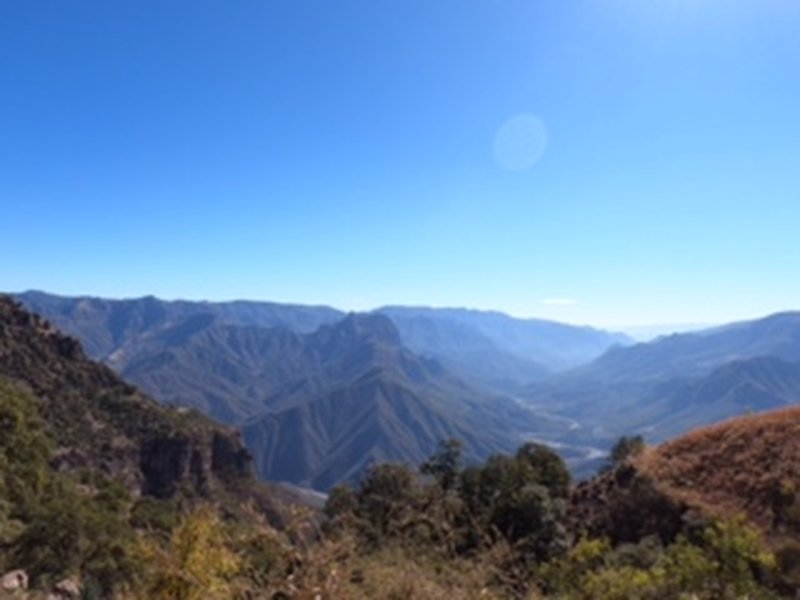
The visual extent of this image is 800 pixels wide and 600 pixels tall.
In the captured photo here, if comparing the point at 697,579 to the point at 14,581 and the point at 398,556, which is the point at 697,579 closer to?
the point at 398,556

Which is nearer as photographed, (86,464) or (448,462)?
(448,462)

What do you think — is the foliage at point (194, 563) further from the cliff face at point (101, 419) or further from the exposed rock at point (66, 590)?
the cliff face at point (101, 419)

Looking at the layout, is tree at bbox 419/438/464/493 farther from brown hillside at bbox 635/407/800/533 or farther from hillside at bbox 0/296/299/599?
brown hillside at bbox 635/407/800/533

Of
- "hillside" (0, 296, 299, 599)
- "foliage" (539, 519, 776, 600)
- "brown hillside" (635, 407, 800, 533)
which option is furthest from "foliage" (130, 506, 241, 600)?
"brown hillside" (635, 407, 800, 533)

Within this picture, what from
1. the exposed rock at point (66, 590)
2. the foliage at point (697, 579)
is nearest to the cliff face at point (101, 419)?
the exposed rock at point (66, 590)

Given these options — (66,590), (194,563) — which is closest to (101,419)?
(66,590)

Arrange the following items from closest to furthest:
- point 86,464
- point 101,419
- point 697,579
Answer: point 697,579
point 86,464
point 101,419

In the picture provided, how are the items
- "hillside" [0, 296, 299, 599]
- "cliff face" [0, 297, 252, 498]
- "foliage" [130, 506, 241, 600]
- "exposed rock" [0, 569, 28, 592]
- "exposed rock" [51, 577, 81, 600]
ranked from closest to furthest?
"foliage" [130, 506, 241, 600] < "exposed rock" [0, 569, 28, 592] < "exposed rock" [51, 577, 81, 600] < "hillside" [0, 296, 299, 599] < "cliff face" [0, 297, 252, 498]
